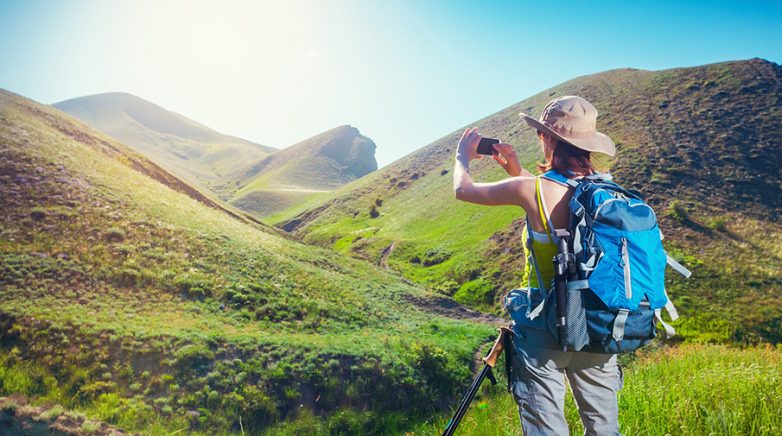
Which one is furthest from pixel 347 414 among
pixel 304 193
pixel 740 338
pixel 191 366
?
pixel 304 193

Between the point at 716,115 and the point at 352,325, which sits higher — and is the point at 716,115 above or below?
above

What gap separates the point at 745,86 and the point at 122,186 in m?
75.5

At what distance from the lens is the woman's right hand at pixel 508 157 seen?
4.20m

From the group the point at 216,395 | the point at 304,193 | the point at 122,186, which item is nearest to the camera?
the point at 216,395

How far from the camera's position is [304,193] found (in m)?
130

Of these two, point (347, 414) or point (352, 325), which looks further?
point (352, 325)

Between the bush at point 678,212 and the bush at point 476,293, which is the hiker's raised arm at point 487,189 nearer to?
the bush at point 476,293

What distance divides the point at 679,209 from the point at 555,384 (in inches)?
1502

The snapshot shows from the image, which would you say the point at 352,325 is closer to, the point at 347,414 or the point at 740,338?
the point at 347,414

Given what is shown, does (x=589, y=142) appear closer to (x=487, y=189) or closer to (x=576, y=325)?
(x=487, y=189)

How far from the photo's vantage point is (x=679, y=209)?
110 feet

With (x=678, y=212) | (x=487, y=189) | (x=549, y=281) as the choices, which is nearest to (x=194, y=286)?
(x=487, y=189)

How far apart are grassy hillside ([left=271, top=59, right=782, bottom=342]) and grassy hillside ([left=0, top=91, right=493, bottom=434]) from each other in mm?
10804

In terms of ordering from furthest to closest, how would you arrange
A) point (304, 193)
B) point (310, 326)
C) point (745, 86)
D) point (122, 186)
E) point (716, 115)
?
point (304, 193) → point (745, 86) → point (716, 115) → point (122, 186) → point (310, 326)
